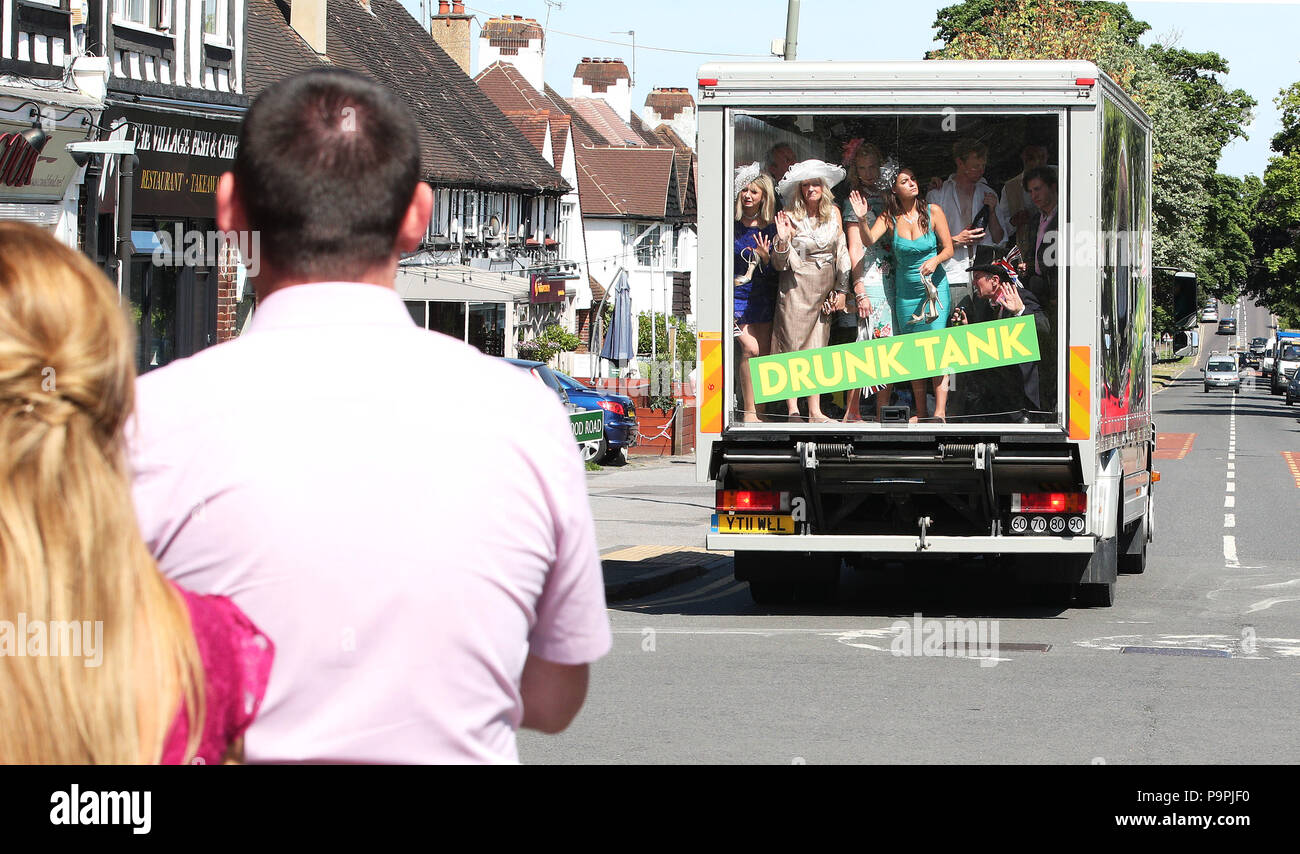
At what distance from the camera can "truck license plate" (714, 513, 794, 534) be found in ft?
37.3

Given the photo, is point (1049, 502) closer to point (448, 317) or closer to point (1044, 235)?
point (1044, 235)

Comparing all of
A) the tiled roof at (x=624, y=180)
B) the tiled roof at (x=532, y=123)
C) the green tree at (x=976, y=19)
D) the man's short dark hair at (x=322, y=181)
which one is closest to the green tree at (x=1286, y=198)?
the green tree at (x=976, y=19)

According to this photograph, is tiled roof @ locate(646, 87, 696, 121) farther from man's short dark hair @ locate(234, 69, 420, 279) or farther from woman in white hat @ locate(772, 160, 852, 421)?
man's short dark hair @ locate(234, 69, 420, 279)

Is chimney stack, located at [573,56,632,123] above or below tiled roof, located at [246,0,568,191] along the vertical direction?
above

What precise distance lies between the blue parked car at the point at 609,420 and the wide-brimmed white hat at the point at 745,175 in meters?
15.7

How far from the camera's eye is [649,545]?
639 inches

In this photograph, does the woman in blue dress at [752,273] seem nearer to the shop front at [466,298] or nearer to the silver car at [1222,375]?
the shop front at [466,298]

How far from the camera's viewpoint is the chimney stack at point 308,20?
33562 millimetres

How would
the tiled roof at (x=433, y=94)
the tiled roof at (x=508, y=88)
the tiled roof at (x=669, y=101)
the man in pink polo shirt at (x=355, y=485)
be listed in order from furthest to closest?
the tiled roof at (x=669, y=101) < the tiled roof at (x=508, y=88) < the tiled roof at (x=433, y=94) < the man in pink polo shirt at (x=355, y=485)

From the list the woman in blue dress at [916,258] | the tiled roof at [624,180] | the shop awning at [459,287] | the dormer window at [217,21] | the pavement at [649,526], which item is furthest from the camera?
the tiled roof at [624,180]

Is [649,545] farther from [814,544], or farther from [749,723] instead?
[749,723]

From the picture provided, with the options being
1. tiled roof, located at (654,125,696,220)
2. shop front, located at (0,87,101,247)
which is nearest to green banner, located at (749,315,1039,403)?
shop front, located at (0,87,101,247)

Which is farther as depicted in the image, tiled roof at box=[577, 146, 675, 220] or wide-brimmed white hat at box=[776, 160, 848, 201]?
tiled roof at box=[577, 146, 675, 220]

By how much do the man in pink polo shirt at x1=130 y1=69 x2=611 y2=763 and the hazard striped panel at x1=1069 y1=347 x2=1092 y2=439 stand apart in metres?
9.04
